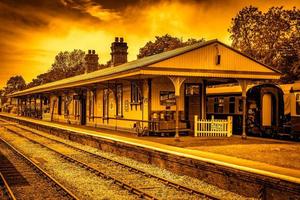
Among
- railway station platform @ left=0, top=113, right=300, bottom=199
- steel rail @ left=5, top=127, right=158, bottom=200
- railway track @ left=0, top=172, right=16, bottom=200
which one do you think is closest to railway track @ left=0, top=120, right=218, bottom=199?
steel rail @ left=5, top=127, right=158, bottom=200

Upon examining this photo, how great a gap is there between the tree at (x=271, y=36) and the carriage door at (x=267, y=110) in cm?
1806

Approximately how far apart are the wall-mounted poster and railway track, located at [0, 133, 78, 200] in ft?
24.2

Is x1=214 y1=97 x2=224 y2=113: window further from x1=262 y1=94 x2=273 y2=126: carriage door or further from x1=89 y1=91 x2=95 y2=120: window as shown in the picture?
x1=89 y1=91 x2=95 y2=120: window

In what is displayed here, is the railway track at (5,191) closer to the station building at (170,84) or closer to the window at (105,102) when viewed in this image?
the station building at (170,84)

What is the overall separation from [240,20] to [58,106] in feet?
91.3

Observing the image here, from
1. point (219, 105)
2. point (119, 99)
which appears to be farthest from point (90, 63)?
point (219, 105)

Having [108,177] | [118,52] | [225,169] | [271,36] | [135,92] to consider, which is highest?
[271,36]

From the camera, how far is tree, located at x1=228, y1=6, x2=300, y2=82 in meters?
42.4

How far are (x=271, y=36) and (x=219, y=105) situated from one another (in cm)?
2770

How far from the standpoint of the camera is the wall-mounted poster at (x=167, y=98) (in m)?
20.7

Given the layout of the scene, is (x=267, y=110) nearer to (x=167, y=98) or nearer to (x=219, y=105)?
(x=219, y=105)

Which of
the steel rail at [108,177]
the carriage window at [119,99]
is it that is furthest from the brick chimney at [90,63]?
the steel rail at [108,177]

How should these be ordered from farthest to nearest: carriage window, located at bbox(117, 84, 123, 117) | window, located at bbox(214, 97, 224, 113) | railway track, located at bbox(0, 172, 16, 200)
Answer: window, located at bbox(214, 97, 224, 113), carriage window, located at bbox(117, 84, 123, 117), railway track, located at bbox(0, 172, 16, 200)

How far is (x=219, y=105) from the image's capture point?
25188 mm
